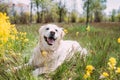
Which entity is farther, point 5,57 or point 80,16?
point 80,16

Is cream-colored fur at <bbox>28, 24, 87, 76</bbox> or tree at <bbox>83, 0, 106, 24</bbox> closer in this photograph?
cream-colored fur at <bbox>28, 24, 87, 76</bbox>

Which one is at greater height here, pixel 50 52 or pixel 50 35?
pixel 50 35

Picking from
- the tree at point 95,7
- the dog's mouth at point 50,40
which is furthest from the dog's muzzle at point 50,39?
the tree at point 95,7

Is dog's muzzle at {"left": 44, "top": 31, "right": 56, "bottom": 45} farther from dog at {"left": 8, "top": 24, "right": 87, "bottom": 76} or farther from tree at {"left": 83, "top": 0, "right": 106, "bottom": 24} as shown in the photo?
tree at {"left": 83, "top": 0, "right": 106, "bottom": 24}

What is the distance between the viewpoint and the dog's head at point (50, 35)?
639 centimetres

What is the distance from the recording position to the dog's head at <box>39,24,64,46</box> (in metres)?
6.39

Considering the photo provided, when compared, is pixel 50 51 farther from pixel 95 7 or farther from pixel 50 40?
pixel 95 7

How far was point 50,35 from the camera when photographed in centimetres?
636

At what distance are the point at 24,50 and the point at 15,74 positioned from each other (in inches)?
138

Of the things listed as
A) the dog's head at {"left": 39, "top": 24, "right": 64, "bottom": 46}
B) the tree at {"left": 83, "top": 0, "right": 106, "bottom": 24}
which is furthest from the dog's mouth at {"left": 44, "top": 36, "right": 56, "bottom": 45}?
the tree at {"left": 83, "top": 0, "right": 106, "bottom": 24}

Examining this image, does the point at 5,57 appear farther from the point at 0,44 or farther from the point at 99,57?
the point at 99,57

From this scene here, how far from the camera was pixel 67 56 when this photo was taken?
6.29 metres

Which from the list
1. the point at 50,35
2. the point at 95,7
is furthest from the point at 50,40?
the point at 95,7

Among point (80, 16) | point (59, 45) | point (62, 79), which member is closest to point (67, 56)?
point (59, 45)
